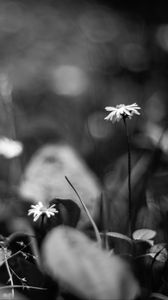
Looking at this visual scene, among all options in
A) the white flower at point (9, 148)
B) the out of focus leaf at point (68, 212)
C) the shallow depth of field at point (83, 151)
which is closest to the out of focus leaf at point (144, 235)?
the shallow depth of field at point (83, 151)

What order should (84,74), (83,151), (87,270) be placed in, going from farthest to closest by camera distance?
1. (84,74)
2. (83,151)
3. (87,270)

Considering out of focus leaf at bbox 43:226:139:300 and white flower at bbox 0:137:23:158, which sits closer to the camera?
out of focus leaf at bbox 43:226:139:300

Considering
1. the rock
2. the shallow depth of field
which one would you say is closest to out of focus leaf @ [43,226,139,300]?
the shallow depth of field

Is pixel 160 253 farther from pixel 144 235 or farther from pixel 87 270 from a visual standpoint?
pixel 87 270

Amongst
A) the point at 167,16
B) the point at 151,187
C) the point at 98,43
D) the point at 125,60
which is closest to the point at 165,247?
the point at 151,187

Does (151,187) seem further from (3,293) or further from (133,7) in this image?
(133,7)

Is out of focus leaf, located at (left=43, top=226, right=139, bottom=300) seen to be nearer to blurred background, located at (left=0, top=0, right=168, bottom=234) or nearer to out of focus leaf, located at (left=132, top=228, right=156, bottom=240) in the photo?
out of focus leaf, located at (left=132, top=228, right=156, bottom=240)

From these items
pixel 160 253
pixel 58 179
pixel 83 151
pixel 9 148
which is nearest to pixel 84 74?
pixel 83 151

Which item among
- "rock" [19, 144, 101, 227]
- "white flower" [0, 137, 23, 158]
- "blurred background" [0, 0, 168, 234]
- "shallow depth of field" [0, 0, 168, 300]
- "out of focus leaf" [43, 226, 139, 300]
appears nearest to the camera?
"out of focus leaf" [43, 226, 139, 300]
